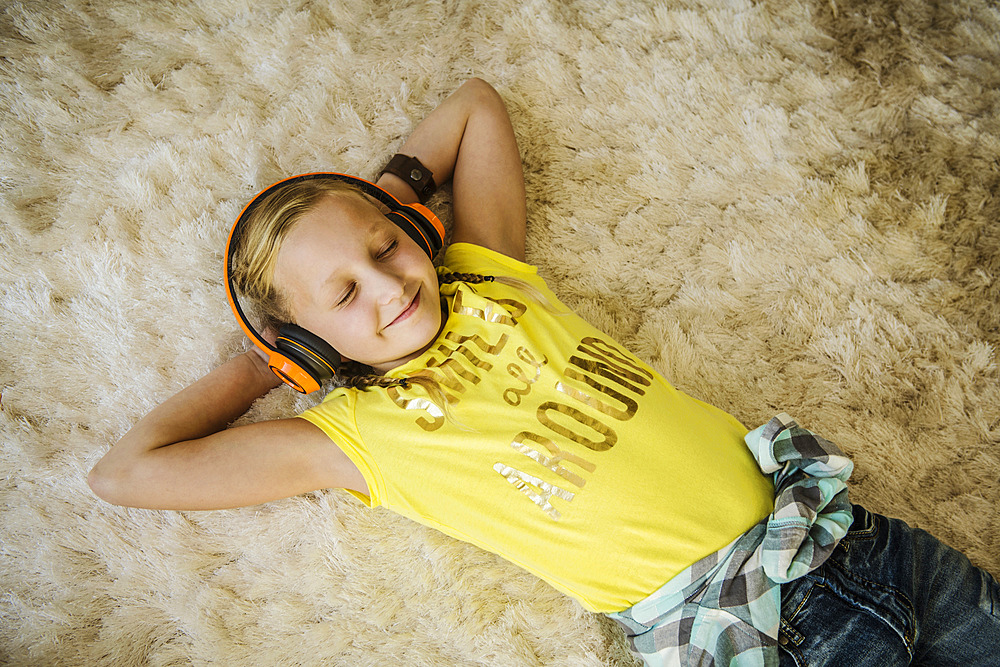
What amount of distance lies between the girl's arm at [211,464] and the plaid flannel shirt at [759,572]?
56cm

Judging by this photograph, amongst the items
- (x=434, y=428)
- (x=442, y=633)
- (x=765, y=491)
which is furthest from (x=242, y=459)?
(x=765, y=491)

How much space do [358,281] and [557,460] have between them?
1.44 ft

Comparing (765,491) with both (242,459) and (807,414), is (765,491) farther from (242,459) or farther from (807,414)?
Result: (242,459)

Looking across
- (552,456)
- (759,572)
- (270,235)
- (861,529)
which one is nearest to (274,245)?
(270,235)

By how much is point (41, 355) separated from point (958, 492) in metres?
1.82

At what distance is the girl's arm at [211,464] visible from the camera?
96 centimetres

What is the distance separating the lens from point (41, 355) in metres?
1.15

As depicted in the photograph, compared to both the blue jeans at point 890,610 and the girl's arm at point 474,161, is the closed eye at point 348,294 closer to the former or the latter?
the girl's arm at point 474,161

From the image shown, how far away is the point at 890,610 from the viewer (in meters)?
0.86

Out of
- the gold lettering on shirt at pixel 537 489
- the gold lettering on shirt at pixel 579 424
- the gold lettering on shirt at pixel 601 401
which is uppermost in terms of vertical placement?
the gold lettering on shirt at pixel 601 401

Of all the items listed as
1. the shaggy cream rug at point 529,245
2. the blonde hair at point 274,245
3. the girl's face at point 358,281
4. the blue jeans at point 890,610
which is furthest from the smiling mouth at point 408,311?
the blue jeans at point 890,610

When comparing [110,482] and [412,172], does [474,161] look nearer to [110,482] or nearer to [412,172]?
[412,172]

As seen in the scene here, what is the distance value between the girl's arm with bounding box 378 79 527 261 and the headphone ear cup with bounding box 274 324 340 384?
1.25ft

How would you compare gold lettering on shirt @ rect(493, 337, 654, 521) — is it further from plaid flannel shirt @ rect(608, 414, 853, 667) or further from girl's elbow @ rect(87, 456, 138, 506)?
girl's elbow @ rect(87, 456, 138, 506)
